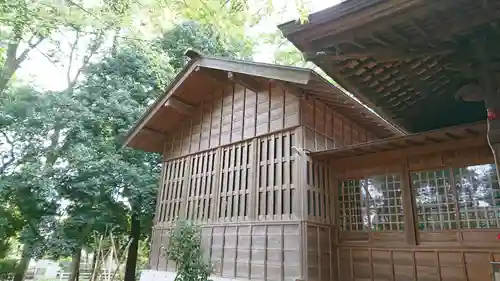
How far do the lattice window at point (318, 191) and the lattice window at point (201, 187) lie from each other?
9.30ft

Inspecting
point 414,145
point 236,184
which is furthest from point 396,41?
point 236,184

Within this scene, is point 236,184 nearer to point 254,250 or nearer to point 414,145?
point 254,250

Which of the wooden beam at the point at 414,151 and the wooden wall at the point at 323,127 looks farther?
the wooden wall at the point at 323,127

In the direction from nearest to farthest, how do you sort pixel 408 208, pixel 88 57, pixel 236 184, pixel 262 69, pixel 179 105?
pixel 408 208
pixel 262 69
pixel 236 184
pixel 179 105
pixel 88 57

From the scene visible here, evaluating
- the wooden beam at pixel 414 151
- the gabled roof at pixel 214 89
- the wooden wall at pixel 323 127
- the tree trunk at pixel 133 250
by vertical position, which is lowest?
the tree trunk at pixel 133 250

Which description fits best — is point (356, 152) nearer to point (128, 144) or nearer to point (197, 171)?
point (197, 171)

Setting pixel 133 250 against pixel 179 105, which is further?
pixel 133 250

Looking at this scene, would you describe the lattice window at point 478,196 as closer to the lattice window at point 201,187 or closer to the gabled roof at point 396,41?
the gabled roof at point 396,41

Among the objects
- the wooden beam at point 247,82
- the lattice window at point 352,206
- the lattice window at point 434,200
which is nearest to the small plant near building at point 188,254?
the lattice window at point 352,206

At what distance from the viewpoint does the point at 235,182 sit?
8688mm

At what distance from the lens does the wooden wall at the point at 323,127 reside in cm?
789

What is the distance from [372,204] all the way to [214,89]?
5.61 m

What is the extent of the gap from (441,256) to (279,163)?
358 centimetres

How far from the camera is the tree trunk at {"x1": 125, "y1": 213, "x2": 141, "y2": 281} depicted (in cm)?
1338
